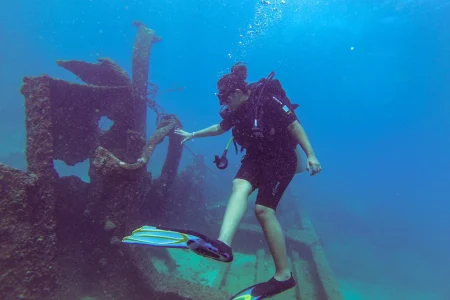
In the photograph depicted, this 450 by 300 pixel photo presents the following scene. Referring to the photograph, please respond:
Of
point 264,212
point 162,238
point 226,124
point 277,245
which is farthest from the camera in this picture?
point 226,124

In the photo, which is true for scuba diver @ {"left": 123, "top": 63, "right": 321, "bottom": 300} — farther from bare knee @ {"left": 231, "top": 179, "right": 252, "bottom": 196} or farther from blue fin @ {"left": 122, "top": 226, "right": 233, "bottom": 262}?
blue fin @ {"left": 122, "top": 226, "right": 233, "bottom": 262}

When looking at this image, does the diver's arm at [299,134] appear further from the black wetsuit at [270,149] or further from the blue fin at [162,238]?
the blue fin at [162,238]

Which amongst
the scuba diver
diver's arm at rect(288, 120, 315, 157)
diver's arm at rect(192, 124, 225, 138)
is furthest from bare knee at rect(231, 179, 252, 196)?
diver's arm at rect(192, 124, 225, 138)

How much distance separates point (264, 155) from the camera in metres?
3.71

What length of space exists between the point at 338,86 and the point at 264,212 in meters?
120

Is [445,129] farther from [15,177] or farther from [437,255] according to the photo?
[15,177]

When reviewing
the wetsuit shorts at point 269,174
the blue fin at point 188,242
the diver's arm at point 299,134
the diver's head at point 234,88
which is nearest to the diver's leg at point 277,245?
the wetsuit shorts at point 269,174

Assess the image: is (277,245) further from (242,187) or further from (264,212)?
(242,187)

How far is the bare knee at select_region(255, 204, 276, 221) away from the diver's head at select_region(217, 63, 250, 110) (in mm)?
1666

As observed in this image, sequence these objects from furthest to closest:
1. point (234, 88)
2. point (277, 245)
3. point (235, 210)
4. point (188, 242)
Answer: point (234, 88)
point (277, 245)
point (235, 210)
point (188, 242)

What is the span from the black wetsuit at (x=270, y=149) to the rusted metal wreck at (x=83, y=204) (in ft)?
5.38

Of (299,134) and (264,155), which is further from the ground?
(299,134)

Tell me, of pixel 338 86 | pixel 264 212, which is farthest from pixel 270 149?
pixel 338 86

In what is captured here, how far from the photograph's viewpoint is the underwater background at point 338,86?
71.6 ft
